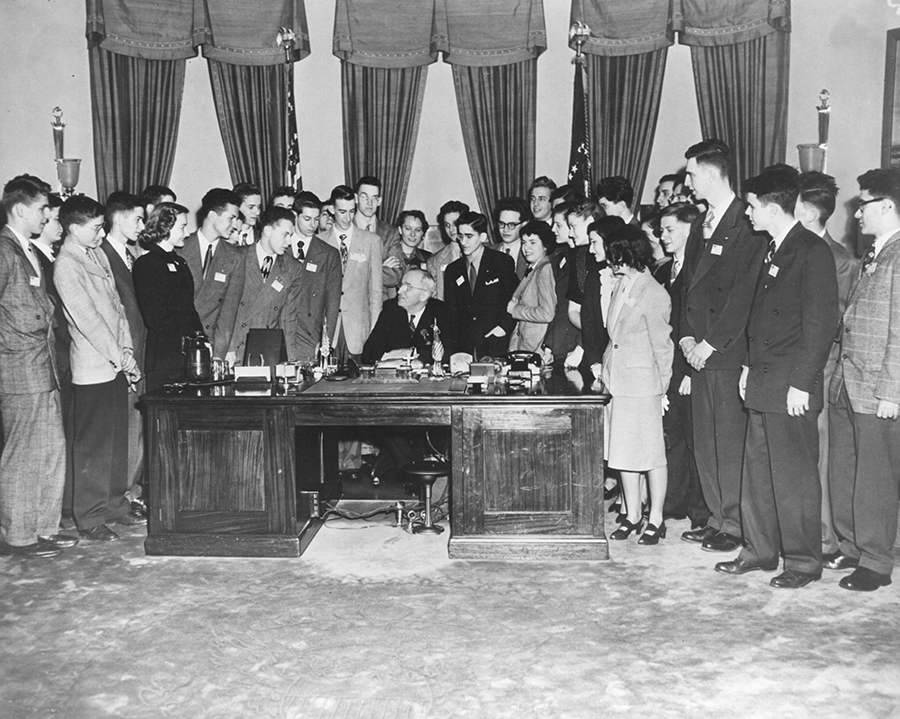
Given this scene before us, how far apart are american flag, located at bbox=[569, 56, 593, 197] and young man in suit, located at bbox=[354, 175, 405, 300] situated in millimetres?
1861

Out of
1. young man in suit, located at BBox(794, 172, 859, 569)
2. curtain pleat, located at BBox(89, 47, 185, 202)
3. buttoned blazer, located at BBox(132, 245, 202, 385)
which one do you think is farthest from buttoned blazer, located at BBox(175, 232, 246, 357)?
young man in suit, located at BBox(794, 172, 859, 569)

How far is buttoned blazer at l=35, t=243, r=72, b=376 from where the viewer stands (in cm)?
467

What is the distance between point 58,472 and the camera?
4312 millimetres

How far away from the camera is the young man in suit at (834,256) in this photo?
3979 mm

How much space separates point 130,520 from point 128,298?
1221 mm

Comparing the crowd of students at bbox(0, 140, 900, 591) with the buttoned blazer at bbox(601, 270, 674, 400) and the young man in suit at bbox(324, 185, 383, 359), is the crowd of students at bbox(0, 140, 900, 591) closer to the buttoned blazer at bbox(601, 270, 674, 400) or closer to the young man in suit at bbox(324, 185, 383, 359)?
the buttoned blazer at bbox(601, 270, 674, 400)

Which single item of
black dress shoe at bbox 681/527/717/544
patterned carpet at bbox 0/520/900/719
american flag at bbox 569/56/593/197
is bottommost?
patterned carpet at bbox 0/520/900/719

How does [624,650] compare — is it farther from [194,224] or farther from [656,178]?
[194,224]

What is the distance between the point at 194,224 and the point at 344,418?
455cm

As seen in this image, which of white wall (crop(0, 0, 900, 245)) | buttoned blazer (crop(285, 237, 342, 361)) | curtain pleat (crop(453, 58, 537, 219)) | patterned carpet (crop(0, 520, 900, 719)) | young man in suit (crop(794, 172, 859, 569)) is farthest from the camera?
curtain pleat (crop(453, 58, 537, 219))

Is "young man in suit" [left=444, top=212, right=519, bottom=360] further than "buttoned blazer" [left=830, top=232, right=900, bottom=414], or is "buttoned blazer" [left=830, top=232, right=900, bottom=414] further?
"young man in suit" [left=444, top=212, right=519, bottom=360]

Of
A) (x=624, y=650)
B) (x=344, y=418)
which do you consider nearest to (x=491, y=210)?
(x=344, y=418)

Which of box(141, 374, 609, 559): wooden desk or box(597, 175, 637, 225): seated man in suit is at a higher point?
box(597, 175, 637, 225): seated man in suit

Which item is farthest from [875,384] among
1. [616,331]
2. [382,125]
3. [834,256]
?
[382,125]
